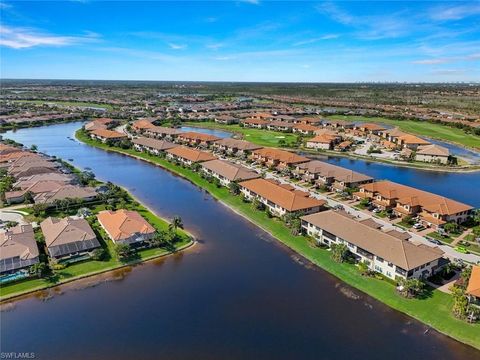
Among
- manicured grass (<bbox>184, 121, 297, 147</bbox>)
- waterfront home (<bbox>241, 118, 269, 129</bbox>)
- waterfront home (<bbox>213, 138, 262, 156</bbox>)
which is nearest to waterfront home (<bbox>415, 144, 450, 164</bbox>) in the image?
manicured grass (<bbox>184, 121, 297, 147</bbox>)

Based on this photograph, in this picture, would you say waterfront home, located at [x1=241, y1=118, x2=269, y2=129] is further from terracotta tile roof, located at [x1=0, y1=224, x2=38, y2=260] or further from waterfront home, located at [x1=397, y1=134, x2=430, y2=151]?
terracotta tile roof, located at [x1=0, y1=224, x2=38, y2=260]

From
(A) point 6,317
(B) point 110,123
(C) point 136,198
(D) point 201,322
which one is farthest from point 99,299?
(B) point 110,123

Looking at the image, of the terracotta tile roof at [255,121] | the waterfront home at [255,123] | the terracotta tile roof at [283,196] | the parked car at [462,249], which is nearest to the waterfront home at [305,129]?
the waterfront home at [255,123]

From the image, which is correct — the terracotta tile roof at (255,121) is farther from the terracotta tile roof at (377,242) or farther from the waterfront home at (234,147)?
the terracotta tile roof at (377,242)

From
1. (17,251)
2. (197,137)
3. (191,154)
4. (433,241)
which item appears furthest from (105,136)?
(433,241)

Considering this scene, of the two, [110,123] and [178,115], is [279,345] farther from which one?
[178,115]
